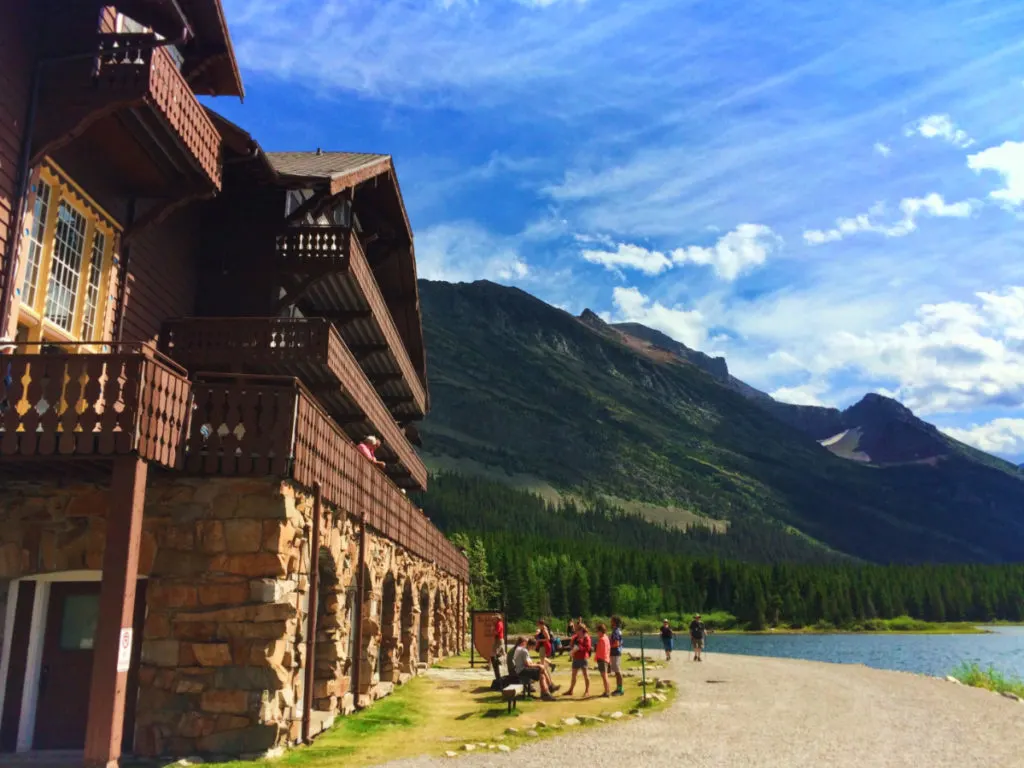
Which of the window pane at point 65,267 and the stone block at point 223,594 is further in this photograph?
the window pane at point 65,267

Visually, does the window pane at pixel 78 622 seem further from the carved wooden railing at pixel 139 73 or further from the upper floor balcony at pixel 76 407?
the carved wooden railing at pixel 139 73

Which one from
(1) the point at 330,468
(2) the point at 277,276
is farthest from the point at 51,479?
(2) the point at 277,276

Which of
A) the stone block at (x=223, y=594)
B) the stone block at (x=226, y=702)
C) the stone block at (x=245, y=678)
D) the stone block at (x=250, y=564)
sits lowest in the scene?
the stone block at (x=226, y=702)

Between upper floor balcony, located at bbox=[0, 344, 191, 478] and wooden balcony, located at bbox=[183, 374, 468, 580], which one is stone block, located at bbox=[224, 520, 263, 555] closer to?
wooden balcony, located at bbox=[183, 374, 468, 580]

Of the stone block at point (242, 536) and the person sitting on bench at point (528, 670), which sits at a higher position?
the stone block at point (242, 536)

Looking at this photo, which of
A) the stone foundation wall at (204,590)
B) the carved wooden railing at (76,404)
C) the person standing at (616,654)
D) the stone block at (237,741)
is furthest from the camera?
the person standing at (616,654)

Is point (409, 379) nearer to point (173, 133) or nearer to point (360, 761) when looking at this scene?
point (173, 133)

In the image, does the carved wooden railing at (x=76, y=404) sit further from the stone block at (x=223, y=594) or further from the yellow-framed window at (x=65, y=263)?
the yellow-framed window at (x=65, y=263)

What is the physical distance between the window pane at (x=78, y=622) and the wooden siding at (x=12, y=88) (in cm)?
431

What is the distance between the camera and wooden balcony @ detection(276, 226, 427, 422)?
1952cm

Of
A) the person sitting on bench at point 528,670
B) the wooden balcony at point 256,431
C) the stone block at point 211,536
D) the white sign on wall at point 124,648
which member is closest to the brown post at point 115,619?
the white sign on wall at point 124,648

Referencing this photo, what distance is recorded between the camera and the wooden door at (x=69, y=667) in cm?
1221

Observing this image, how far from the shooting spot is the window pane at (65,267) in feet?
43.2

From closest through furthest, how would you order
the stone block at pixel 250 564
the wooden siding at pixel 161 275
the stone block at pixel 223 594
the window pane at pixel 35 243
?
the stone block at pixel 223 594
the stone block at pixel 250 564
the window pane at pixel 35 243
the wooden siding at pixel 161 275
